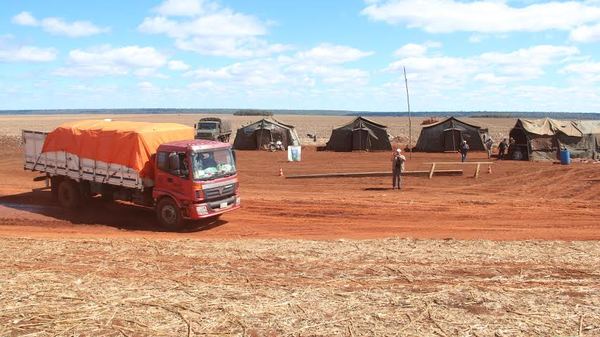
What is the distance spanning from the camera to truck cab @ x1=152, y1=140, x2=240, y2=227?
1539 cm

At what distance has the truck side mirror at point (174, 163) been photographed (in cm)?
1532

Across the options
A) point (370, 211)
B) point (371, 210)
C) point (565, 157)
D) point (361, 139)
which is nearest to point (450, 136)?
point (361, 139)

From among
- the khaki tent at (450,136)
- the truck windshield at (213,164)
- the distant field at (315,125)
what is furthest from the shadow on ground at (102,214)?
the distant field at (315,125)

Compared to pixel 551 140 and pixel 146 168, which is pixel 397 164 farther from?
pixel 551 140

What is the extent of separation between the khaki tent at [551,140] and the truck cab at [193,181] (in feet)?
83.7

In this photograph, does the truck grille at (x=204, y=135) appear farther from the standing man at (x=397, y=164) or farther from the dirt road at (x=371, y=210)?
the standing man at (x=397, y=164)

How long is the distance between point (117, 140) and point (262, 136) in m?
30.2

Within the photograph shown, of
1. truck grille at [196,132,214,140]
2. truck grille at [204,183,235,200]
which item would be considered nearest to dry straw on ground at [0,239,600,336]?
truck grille at [204,183,235,200]

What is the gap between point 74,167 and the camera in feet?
59.1

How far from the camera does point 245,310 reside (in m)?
7.65

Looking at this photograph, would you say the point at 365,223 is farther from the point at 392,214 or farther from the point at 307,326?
the point at 307,326

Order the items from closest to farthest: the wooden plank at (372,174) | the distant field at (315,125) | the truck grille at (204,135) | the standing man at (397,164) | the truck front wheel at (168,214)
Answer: the truck front wheel at (168,214), the standing man at (397,164), the wooden plank at (372,174), the truck grille at (204,135), the distant field at (315,125)

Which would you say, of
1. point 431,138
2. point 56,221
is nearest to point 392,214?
point 56,221

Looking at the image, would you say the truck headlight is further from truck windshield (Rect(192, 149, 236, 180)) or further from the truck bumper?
truck windshield (Rect(192, 149, 236, 180))
